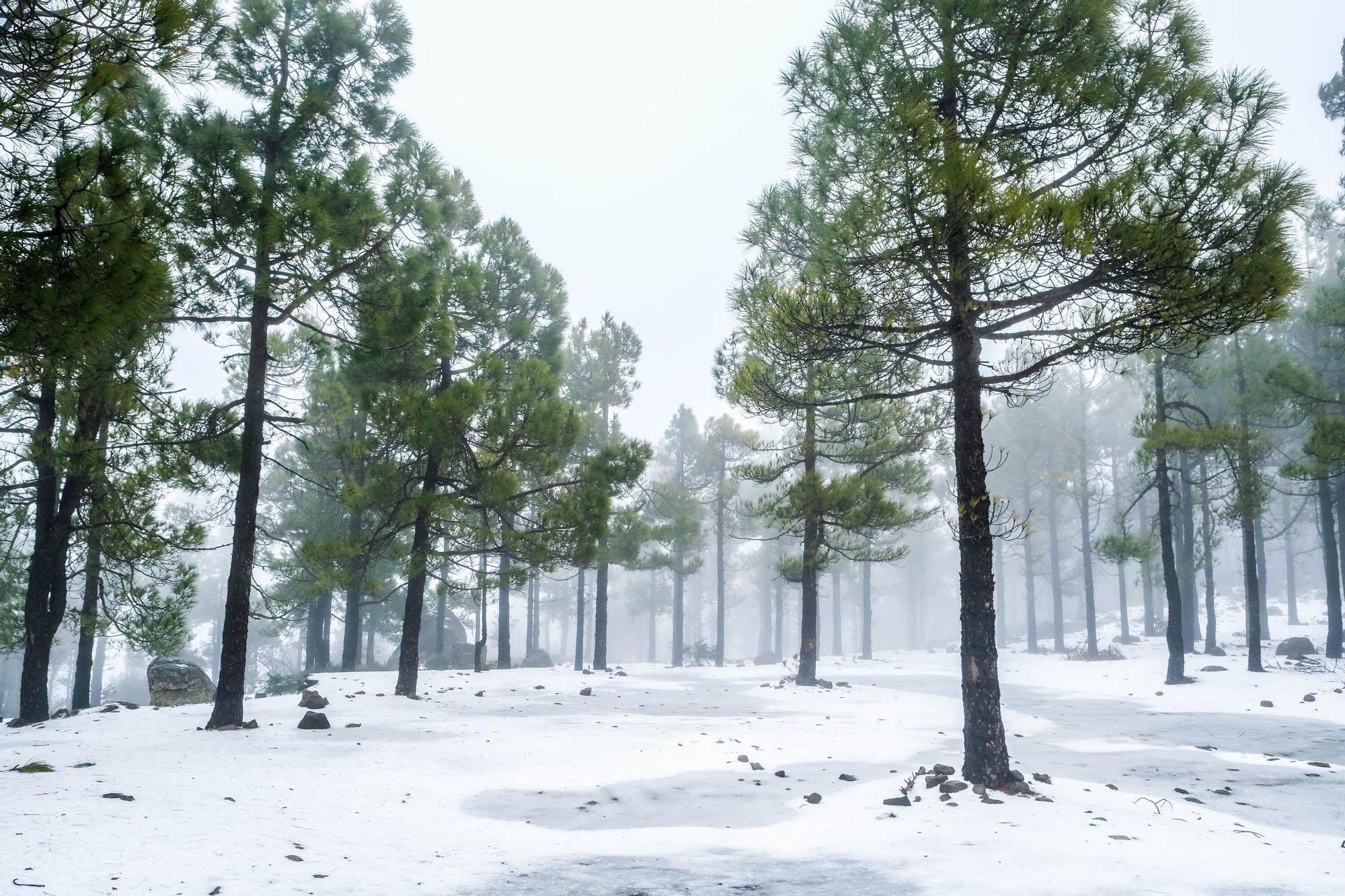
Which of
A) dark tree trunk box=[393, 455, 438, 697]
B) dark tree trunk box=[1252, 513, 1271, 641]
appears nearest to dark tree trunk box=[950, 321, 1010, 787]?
dark tree trunk box=[393, 455, 438, 697]

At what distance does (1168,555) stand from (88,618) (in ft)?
71.4

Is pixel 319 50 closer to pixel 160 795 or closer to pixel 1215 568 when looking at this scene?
pixel 160 795

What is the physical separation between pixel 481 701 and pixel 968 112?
12754 millimetres

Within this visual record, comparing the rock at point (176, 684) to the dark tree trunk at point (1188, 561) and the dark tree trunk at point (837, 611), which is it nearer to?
the dark tree trunk at point (837, 611)

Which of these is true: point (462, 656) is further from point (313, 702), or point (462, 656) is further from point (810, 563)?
point (313, 702)

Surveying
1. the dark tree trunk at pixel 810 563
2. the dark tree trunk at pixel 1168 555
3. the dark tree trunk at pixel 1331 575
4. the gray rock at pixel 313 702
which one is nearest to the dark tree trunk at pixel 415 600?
the gray rock at pixel 313 702

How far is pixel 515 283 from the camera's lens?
59.3ft

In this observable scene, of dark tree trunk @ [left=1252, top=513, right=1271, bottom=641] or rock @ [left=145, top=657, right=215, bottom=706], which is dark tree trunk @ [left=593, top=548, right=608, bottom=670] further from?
dark tree trunk @ [left=1252, top=513, right=1271, bottom=641]

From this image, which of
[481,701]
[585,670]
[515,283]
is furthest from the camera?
[585,670]

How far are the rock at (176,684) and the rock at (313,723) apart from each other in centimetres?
646

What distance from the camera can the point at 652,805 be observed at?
7.68 m

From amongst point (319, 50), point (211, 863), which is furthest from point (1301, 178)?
point (319, 50)

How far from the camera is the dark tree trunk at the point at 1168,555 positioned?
57.0 ft

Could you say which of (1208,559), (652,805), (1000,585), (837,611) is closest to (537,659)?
(837,611)
